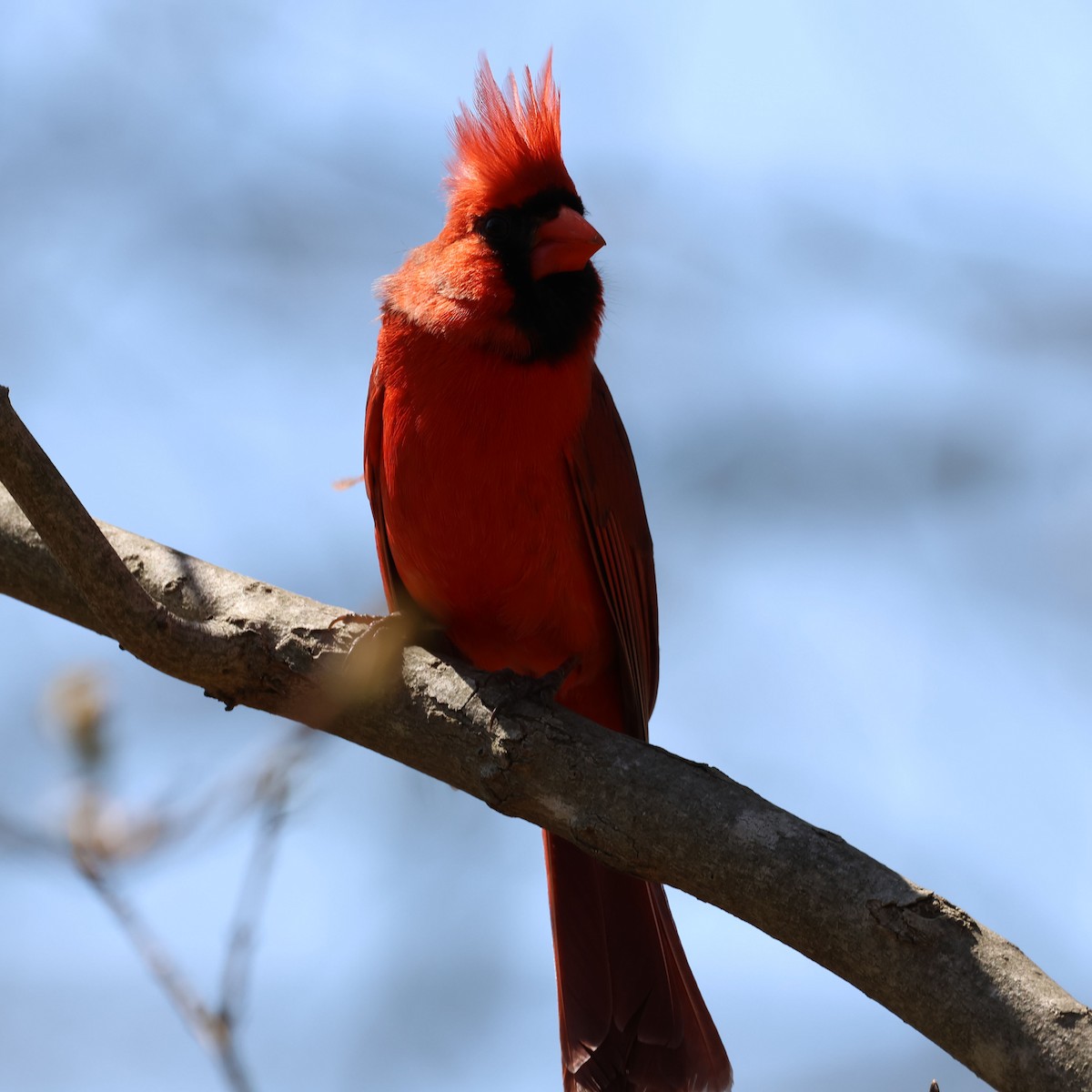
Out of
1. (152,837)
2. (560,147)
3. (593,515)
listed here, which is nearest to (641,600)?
(593,515)

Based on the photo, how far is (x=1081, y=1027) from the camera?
80.5 inches

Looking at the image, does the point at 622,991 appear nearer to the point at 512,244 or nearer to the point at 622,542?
the point at 622,542

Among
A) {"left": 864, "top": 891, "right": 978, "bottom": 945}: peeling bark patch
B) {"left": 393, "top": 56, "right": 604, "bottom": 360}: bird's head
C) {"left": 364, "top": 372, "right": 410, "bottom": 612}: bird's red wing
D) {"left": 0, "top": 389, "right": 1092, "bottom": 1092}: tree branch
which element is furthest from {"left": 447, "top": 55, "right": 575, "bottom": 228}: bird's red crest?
{"left": 864, "top": 891, "right": 978, "bottom": 945}: peeling bark patch

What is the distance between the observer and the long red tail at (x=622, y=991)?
314cm

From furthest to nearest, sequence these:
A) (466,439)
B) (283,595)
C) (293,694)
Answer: (466,439) < (283,595) < (293,694)

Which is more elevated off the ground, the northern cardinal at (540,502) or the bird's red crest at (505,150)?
the bird's red crest at (505,150)

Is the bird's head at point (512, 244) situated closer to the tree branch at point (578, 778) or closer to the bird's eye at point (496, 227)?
the bird's eye at point (496, 227)

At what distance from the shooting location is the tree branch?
2.13 m

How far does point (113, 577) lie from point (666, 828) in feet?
3.47

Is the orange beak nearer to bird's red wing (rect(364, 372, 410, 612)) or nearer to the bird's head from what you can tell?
the bird's head

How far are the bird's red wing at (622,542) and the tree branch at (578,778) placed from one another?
2.03 feet

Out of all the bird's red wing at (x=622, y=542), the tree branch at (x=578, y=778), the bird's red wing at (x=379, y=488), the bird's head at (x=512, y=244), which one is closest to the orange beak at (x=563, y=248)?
the bird's head at (x=512, y=244)

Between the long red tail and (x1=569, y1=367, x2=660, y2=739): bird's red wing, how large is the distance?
41 centimetres

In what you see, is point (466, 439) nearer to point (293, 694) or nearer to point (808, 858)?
point (293, 694)
